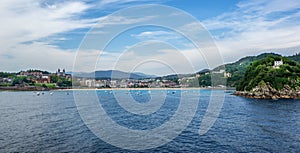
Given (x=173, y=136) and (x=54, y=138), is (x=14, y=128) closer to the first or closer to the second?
(x=54, y=138)

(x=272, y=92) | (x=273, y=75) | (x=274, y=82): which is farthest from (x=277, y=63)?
(x=272, y=92)

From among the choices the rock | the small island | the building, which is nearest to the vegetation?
the small island

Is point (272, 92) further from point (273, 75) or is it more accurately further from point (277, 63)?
point (277, 63)

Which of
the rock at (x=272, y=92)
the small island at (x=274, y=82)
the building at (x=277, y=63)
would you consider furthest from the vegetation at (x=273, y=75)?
the rock at (x=272, y=92)

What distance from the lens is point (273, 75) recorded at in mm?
→ 113250

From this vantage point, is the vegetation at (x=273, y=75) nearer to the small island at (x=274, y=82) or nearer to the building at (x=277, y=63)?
the small island at (x=274, y=82)

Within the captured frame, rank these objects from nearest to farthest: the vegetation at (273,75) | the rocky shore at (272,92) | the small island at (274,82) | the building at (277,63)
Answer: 1. the rocky shore at (272,92)
2. the small island at (274,82)
3. the vegetation at (273,75)
4. the building at (277,63)

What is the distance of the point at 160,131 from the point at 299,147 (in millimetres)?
17459

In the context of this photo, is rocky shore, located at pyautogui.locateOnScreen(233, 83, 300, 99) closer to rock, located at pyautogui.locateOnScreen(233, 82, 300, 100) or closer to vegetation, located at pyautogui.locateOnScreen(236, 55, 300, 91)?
rock, located at pyautogui.locateOnScreen(233, 82, 300, 100)

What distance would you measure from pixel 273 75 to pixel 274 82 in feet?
18.3

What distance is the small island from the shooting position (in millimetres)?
106125

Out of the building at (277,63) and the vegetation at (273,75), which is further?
the building at (277,63)

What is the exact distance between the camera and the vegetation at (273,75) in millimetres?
108519

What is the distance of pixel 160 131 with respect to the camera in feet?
124
